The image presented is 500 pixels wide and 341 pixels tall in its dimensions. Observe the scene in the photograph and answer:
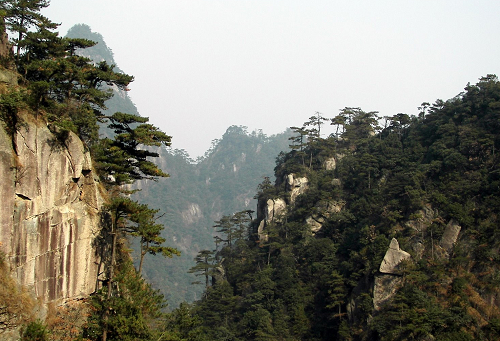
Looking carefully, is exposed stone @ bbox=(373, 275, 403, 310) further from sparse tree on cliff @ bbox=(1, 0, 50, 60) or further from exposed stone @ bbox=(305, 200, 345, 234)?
sparse tree on cliff @ bbox=(1, 0, 50, 60)

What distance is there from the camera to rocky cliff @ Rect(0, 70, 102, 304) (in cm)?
1493

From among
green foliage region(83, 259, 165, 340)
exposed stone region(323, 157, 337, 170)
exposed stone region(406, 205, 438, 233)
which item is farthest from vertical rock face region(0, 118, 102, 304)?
exposed stone region(323, 157, 337, 170)

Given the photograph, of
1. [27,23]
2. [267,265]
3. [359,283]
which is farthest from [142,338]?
[267,265]

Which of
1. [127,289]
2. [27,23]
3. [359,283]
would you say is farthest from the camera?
[359,283]

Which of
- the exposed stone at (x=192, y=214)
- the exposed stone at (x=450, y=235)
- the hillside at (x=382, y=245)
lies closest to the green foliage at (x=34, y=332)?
the hillside at (x=382, y=245)

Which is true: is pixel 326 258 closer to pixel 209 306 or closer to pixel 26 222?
pixel 209 306

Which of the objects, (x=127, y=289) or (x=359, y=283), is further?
(x=359, y=283)

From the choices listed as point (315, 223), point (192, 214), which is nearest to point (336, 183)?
point (315, 223)

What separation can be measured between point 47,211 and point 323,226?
95.0 ft

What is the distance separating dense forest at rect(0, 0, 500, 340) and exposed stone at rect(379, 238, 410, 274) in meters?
0.07

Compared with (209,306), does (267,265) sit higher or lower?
higher

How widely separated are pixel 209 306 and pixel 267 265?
19.8 feet

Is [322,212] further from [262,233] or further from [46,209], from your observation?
[46,209]

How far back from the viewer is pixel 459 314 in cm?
2638
